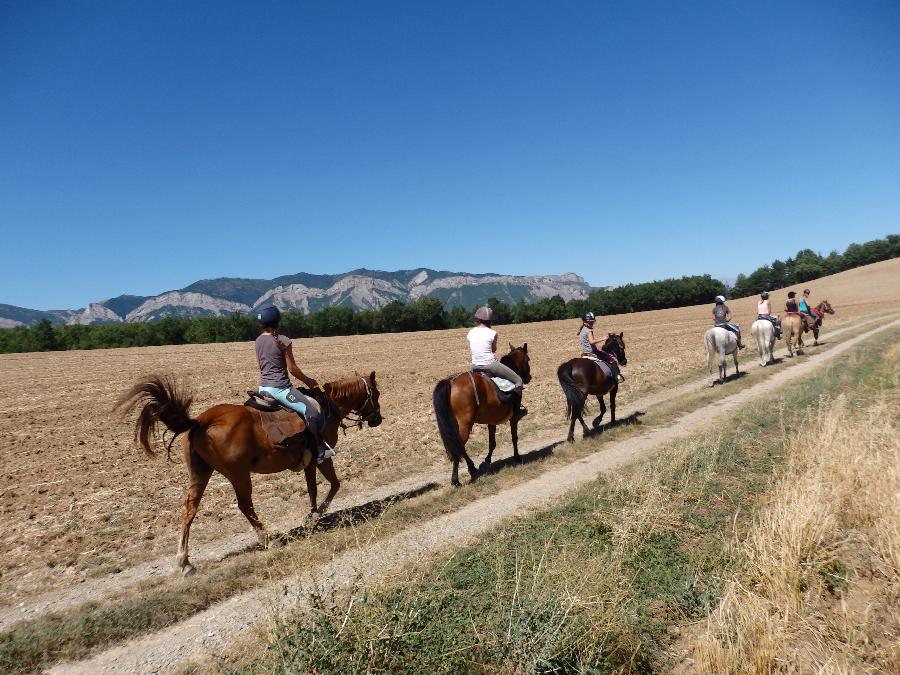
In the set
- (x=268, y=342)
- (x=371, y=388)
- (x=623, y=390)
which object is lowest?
(x=623, y=390)

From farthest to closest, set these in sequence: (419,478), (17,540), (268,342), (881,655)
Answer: (419,478) < (17,540) < (268,342) < (881,655)

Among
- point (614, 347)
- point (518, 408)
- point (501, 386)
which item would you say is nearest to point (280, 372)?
point (501, 386)

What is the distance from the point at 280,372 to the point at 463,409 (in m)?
3.57

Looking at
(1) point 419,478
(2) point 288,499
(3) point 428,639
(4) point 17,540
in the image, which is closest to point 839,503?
(3) point 428,639

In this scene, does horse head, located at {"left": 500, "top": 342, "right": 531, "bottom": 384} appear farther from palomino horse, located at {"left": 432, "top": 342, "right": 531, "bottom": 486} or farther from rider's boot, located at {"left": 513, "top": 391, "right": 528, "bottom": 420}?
palomino horse, located at {"left": 432, "top": 342, "right": 531, "bottom": 486}

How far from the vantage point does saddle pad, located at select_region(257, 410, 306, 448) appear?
6688 millimetres

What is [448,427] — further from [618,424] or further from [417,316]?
[417,316]

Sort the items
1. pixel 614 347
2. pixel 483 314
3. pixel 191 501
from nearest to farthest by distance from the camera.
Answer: pixel 191 501 → pixel 483 314 → pixel 614 347

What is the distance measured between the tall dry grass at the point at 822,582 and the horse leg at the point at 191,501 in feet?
19.0

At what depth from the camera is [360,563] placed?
14.9 ft

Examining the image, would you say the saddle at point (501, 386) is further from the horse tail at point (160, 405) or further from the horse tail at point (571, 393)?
the horse tail at point (160, 405)

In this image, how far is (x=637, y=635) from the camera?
4.06 metres

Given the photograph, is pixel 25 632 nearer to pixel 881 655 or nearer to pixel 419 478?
pixel 419 478

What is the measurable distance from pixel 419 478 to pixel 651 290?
99.0 m
